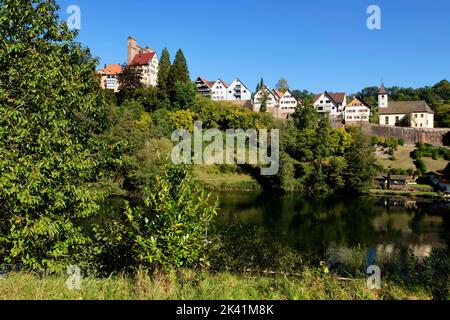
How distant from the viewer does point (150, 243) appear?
757cm

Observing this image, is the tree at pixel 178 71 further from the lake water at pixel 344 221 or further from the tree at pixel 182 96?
the lake water at pixel 344 221

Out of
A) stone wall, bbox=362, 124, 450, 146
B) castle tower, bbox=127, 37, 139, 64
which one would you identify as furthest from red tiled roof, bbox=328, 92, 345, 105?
castle tower, bbox=127, 37, 139, 64

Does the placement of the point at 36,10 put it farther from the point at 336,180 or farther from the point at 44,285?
the point at 336,180

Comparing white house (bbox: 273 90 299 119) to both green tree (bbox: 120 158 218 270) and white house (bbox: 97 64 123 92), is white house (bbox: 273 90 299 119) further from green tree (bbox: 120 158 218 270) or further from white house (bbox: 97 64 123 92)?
green tree (bbox: 120 158 218 270)

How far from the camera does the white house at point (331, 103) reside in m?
80.4

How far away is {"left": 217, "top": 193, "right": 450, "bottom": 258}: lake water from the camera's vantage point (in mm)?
26453

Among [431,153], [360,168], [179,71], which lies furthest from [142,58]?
[431,153]

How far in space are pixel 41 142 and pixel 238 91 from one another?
78601 millimetres

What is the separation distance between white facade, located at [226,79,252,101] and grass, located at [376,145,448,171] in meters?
31.0

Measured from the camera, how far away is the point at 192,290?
6.65 meters

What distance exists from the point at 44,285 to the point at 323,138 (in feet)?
184

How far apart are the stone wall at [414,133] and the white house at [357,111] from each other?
3.81 m

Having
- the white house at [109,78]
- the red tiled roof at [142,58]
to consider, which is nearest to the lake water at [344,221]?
the red tiled roof at [142,58]

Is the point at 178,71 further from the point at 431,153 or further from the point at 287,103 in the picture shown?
the point at 431,153
